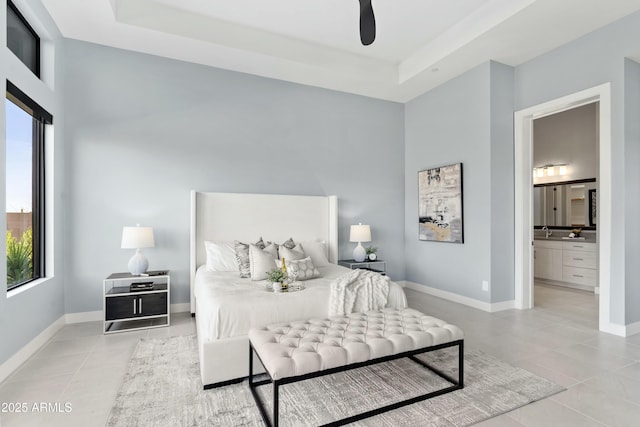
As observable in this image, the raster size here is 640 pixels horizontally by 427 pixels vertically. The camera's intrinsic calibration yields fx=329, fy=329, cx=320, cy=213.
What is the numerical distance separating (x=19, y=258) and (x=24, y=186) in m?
0.67

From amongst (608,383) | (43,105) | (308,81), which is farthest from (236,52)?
(608,383)

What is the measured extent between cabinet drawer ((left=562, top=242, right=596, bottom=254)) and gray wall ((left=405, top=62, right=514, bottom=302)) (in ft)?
6.90

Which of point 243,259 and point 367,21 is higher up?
point 367,21

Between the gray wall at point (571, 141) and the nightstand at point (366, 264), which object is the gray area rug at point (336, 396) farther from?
the gray wall at point (571, 141)

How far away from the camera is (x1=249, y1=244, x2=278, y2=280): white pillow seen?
336 centimetres

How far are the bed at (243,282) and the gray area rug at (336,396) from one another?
22 centimetres

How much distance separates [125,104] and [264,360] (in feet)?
11.8

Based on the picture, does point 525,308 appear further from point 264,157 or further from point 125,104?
point 125,104

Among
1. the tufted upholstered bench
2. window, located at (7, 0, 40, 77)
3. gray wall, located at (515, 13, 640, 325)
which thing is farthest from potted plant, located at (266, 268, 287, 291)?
gray wall, located at (515, 13, 640, 325)

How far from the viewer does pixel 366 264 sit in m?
4.97

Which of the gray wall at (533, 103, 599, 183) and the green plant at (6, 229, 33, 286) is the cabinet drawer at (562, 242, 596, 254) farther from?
the green plant at (6, 229, 33, 286)

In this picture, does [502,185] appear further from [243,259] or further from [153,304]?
[153,304]

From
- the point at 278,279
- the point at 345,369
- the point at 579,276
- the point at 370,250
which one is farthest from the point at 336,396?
the point at 579,276

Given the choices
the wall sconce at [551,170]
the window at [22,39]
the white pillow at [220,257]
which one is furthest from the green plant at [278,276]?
the wall sconce at [551,170]
